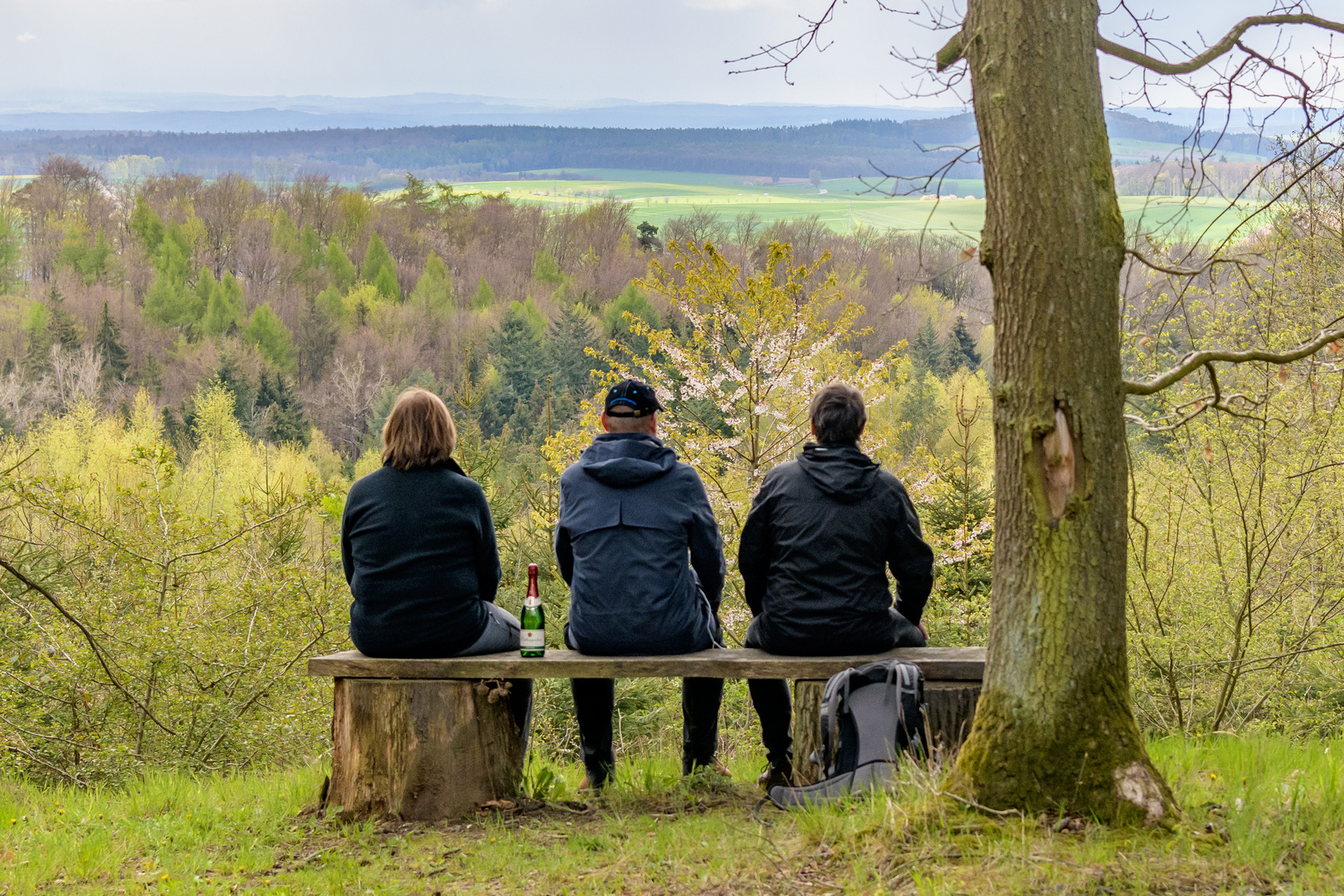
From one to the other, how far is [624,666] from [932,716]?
1.11 metres

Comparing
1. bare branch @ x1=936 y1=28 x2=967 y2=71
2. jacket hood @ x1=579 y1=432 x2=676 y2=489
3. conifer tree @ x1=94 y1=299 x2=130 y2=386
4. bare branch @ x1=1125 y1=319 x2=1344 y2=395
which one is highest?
bare branch @ x1=936 y1=28 x2=967 y2=71

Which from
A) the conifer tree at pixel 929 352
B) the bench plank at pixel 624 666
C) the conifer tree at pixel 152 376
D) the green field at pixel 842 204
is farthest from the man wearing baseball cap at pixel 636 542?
the conifer tree at pixel 152 376

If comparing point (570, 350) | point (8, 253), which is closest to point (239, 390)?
point (570, 350)

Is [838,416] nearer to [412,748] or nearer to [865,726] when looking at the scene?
[865,726]

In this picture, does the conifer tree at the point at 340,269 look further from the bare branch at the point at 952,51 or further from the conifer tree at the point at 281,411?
the bare branch at the point at 952,51

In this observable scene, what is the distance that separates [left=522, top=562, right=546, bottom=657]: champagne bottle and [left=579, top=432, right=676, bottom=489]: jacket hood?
1.44 feet

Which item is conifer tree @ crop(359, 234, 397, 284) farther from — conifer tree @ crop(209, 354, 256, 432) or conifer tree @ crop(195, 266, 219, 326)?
conifer tree @ crop(209, 354, 256, 432)

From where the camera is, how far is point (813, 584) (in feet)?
14.0

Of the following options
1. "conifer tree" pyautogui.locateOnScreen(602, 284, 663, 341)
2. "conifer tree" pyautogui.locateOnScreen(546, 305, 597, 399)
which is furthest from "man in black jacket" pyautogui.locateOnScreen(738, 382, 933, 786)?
"conifer tree" pyautogui.locateOnScreen(602, 284, 663, 341)

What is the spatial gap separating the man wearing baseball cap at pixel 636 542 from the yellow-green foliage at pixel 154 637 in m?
2.01

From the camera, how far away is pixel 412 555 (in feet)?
14.0

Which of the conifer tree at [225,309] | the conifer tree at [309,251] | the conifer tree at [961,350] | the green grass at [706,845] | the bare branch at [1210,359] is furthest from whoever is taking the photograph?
the conifer tree at [309,251]

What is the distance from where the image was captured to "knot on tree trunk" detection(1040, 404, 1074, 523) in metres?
3.34

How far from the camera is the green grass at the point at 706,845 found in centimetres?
299
